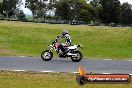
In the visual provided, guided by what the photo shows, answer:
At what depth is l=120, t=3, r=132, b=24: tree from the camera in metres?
106

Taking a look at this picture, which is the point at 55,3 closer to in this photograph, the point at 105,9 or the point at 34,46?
the point at 105,9

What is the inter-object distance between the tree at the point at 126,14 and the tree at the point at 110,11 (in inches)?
52.5

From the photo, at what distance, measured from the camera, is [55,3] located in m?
109

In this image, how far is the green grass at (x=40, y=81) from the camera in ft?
42.5

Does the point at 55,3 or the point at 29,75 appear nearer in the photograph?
the point at 29,75

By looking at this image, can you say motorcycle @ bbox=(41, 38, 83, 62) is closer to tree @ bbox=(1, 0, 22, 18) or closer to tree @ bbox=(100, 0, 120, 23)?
tree @ bbox=(100, 0, 120, 23)

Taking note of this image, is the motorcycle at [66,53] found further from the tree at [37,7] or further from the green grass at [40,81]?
the tree at [37,7]

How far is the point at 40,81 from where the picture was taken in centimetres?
1395

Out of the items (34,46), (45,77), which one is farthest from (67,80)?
(34,46)

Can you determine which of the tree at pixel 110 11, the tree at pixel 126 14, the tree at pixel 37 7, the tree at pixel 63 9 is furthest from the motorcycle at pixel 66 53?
the tree at pixel 37 7

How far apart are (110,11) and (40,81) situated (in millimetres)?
92855

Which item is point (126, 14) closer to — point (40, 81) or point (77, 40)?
point (77, 40)

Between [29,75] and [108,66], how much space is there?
5579 millimetres

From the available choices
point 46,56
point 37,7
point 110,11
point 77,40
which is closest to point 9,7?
point 37,7
